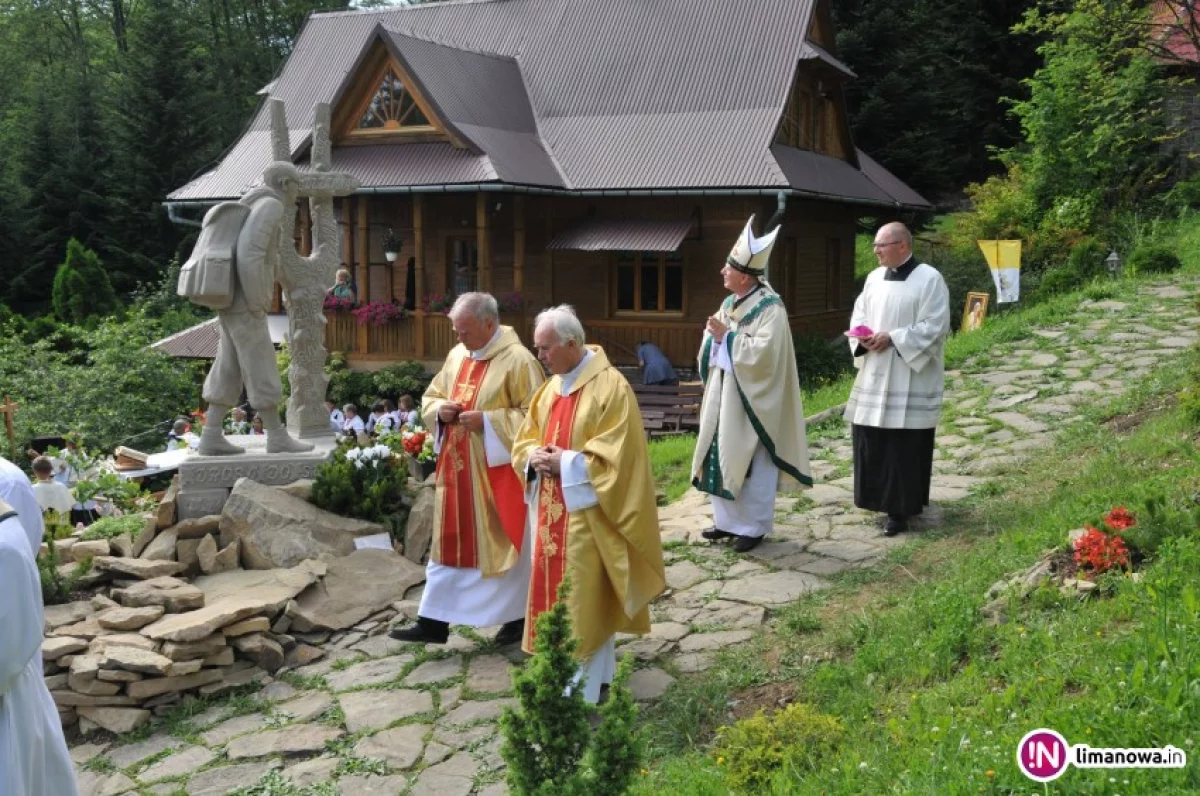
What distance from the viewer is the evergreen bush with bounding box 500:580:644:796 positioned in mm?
3170

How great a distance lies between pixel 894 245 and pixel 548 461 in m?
3.19

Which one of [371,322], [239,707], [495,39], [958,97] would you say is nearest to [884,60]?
[958,97]

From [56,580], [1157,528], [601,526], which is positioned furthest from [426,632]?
[1157,528]

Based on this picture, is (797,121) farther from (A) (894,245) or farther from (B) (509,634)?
(B) (509,634)

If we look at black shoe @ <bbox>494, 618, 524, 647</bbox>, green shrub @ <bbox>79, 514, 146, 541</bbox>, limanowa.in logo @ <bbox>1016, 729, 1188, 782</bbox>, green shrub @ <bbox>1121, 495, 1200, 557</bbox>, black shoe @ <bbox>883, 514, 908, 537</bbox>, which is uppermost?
green shrub @ <bbox>1121, 495, 1200, 557</bbox>

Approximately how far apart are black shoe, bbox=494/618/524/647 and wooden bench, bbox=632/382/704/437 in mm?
8553

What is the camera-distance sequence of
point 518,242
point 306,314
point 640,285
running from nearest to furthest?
point 306,314, point 518,242, point 640,285

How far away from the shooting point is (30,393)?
1753 cm

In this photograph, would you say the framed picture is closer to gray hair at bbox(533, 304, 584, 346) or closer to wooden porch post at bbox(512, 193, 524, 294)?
wooden porch post at bbox(512, 193, 524, 294)

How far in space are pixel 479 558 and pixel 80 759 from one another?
2.18 metres

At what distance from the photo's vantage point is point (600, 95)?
1997cm

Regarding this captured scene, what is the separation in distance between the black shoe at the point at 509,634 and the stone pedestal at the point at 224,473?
2552 mm

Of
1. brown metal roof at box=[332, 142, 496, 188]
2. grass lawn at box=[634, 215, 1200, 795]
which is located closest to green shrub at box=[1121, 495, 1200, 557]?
grass lawn at box=[634, 215, 1200, 795]

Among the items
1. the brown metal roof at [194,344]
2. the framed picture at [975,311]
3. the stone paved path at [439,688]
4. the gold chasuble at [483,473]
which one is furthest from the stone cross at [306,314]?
the brown metal roof at [194,344]
